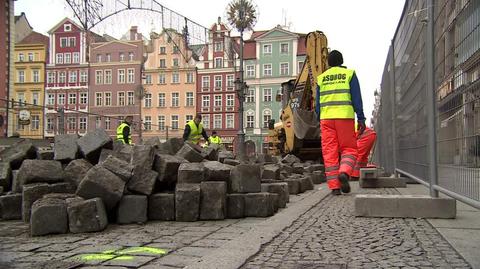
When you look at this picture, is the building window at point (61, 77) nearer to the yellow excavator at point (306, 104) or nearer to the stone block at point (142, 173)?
the yellow excavator at point (306, 104)

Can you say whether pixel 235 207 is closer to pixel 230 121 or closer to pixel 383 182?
pixel 383 182

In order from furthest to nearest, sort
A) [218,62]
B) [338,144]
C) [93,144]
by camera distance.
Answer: [218,62], [338,144], [93,144]

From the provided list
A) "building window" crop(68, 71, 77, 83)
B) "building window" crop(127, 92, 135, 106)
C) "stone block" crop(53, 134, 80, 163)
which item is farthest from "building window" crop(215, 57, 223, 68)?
"stone block" crop(53, 134, 80, 163)

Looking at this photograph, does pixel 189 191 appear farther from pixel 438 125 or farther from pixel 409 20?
pixel 409 20

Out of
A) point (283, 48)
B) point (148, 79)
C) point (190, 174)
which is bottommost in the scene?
point (190, 174)

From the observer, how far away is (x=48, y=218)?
520cm

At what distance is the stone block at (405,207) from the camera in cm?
515

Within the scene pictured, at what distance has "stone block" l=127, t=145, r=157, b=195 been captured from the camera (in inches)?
235

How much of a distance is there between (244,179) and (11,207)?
120 inches

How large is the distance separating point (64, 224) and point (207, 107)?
63843mm

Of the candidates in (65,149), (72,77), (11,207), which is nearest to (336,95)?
(65,149)

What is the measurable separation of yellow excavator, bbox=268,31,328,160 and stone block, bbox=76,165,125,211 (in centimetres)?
800

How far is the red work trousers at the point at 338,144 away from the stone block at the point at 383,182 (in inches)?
71.8

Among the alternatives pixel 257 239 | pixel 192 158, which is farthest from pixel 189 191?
pixel 257 239
